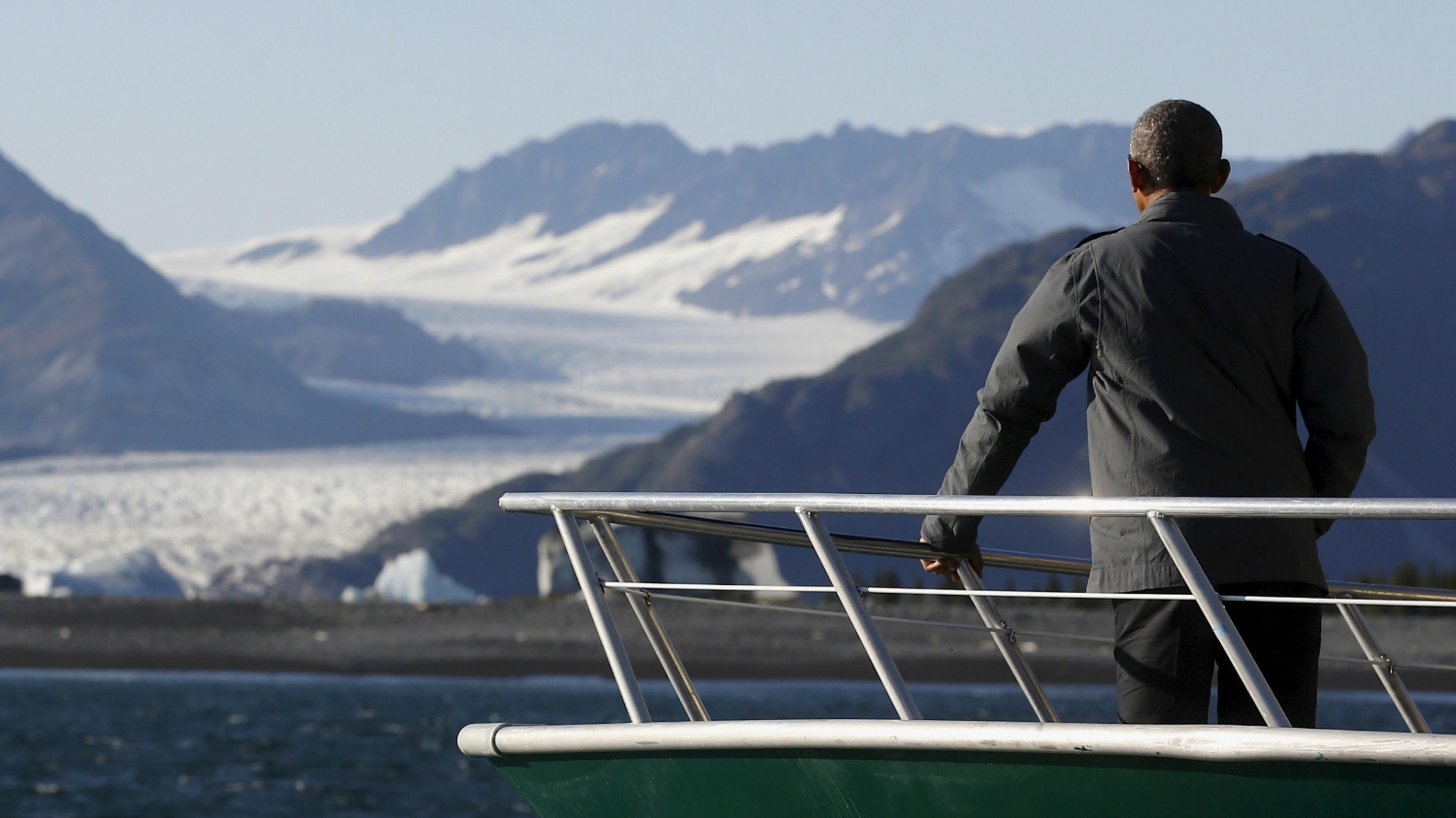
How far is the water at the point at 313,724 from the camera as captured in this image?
26.1 meters

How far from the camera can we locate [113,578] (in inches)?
3081

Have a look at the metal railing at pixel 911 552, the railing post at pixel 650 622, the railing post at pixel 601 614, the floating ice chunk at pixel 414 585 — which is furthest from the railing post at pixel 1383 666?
the floating ice chunk at pixel 414 585

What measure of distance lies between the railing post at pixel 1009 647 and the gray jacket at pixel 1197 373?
0.55 meters

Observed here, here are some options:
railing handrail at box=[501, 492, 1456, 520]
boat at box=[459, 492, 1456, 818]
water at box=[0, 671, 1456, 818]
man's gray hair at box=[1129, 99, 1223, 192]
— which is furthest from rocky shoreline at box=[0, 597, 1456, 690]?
man's gray hair at box=[1129, 99, 1223, 192]

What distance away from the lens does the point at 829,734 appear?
3863 mm

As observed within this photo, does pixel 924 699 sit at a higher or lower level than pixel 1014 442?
lower

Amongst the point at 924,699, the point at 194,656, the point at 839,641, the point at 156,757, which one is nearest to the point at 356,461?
the point at 194,656

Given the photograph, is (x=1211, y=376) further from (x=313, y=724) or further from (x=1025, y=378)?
(x=313, y=724)

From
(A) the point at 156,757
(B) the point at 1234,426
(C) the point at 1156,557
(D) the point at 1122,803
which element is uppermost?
(B) the point at 1234,426

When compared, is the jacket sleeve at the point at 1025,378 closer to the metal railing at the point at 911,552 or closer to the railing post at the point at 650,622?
the metal railing at the point at 911,552

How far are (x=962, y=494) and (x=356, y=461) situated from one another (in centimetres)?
12106

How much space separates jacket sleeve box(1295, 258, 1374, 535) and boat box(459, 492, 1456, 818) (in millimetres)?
313

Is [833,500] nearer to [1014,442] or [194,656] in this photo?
[1014,442]

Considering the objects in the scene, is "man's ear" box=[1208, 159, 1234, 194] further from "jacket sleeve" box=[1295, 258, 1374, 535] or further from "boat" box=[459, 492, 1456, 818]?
"boat" box=[459, 492, 1456, 818]
